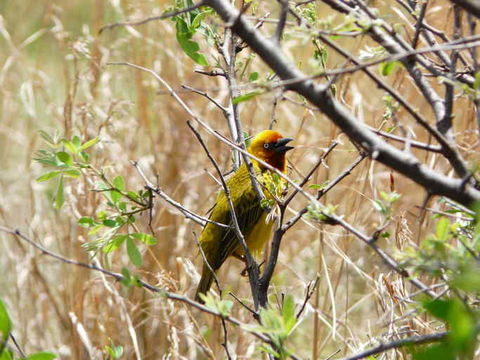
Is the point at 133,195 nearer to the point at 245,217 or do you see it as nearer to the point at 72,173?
the point at 72,173

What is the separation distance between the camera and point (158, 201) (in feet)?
14.3

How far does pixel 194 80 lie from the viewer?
4684mm

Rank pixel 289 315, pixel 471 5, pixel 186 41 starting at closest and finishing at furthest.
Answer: pixel 471 5 → pixel 289 315 → pixel 186 41

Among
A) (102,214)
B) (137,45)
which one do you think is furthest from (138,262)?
(137,45)

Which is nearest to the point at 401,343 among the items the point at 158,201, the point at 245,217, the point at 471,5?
the point at 471,5

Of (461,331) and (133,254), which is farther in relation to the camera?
(133,254)

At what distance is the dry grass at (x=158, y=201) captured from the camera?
12.1ft

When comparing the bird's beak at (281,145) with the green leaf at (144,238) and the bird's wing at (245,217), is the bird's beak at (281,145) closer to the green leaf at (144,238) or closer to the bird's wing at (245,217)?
the bird's wing at (245,217)

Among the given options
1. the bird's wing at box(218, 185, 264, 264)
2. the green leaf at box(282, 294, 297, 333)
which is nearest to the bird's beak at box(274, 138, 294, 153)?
the bird's wing at box(218, 185, 264, 264)

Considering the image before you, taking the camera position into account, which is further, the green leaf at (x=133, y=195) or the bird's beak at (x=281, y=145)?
the bird's beak at (x=281, y=145)

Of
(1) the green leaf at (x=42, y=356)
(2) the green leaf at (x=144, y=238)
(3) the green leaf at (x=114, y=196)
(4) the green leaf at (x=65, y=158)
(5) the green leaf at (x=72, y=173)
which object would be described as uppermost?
(4) the green leaf at (x=65, y=158)

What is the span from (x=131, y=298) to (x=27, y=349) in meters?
0.66

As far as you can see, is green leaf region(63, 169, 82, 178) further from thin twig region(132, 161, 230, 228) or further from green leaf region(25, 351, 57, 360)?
green leaf region(25, 351, 57, 360)

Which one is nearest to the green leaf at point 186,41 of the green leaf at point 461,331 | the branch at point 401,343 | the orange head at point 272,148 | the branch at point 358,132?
the branch at point 358,132
